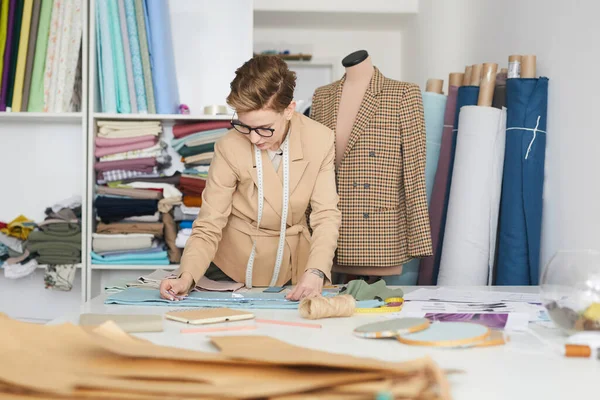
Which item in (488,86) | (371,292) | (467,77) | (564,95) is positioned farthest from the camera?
(467,77)

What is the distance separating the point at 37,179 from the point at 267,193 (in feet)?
6.20

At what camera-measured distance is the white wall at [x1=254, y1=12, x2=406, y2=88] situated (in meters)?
5.69

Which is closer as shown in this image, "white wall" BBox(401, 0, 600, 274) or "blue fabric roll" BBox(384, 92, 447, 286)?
"white wall" BBox(401, 0, 600, 274)

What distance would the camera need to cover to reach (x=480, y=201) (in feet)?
9.61

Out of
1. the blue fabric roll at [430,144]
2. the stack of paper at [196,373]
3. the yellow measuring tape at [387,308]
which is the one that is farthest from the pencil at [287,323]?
the blue fabric roll at [430,144]

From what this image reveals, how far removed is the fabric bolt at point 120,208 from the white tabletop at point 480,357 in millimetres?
1941

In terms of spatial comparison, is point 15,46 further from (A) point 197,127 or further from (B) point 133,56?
(A) point 197,127

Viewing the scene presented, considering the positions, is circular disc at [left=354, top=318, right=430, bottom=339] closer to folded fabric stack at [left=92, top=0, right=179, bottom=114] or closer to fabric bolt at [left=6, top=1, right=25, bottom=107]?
folded fabric stack at [left=92, top=0, right=179, bottom=114]

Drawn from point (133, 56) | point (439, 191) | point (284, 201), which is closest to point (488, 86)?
point (439, 191)

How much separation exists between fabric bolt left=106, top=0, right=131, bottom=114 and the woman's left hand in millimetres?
1761

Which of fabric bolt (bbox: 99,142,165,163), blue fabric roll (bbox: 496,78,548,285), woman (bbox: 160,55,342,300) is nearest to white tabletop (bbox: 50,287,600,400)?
woman (bbox: 160,55,342,300)

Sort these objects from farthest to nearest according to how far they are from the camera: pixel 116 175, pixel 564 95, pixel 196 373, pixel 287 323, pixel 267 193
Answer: pixel 116 175
pixel 564 95
pixel 267 193
pixel 287 323
pixel 196 373

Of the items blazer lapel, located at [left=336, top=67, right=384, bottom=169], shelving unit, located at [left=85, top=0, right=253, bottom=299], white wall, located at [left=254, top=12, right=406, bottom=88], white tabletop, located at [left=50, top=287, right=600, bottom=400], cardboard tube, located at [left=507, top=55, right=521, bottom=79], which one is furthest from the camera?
white wall, located at [left=254, top=12, right=406, bottom=88]

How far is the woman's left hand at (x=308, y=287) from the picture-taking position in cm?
182
